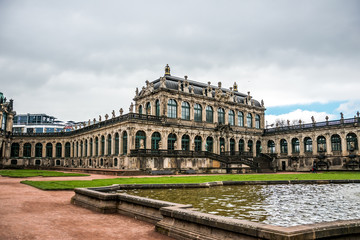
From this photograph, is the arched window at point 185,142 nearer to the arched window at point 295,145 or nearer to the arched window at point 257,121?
the arched window at point 257,121

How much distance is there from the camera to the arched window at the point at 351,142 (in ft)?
162

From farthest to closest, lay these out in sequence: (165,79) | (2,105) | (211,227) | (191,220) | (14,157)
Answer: (14,157) → (2,105) → (165,79) → (191,220) → (211,227)

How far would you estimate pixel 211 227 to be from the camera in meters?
6.52

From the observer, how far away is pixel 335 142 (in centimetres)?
5256

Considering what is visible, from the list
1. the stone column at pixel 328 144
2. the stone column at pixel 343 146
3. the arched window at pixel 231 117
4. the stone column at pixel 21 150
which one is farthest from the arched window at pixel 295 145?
the stone column at pixel 21 150

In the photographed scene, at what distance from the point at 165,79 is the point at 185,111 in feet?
21.7

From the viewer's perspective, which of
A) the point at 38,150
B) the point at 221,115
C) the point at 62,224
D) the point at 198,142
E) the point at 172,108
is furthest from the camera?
the point at 38,150

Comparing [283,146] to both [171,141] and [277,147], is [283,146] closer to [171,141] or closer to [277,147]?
[277,147]

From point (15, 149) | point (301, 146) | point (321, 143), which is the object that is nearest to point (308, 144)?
point (301, 146)

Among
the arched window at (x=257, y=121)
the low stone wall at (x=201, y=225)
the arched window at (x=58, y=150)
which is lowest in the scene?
the low stone wall at (x=201, y=225)

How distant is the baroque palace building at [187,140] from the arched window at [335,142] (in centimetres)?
17

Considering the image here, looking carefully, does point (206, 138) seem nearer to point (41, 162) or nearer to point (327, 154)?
point (327, 154)

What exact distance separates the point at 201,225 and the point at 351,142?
51.0 meters

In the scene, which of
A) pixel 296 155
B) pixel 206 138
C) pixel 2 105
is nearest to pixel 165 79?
pixel 206 138
